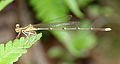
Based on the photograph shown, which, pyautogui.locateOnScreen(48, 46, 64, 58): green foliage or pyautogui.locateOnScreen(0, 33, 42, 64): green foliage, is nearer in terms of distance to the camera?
pyautogui.locateOnScreen(0, 33, 42, 64): green foliage

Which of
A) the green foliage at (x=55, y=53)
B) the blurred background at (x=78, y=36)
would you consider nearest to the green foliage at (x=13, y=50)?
the blurred background at (x=78, y=36)

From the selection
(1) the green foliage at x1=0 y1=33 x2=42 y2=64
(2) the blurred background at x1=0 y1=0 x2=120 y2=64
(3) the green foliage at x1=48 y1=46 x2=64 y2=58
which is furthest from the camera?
(3) the green foliage at x1=48 y1=46 x2=64 y2=58

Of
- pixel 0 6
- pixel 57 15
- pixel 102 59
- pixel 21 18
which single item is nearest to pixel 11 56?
pixel 0 6

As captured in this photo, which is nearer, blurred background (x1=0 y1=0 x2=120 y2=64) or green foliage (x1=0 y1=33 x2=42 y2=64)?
green foliage (x1=0 y1=33 x2=42 y2=64)

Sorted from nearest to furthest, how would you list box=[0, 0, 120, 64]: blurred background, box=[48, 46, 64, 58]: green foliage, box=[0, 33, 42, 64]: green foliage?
box=[0, 33, 42, 64]: green foliage → box=[0, 0, 120, 64]: blurred background → box=[48, 46, 64, 58]: green foliage

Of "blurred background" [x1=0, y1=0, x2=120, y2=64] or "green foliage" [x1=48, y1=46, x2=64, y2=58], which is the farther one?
"green foliage" [x1=48, y1=46, x2=64, y2=58]

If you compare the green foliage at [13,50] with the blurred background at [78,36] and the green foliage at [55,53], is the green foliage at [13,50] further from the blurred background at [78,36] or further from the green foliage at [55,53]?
the green foliage at [55,53]

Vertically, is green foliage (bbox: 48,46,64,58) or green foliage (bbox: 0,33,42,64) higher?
green foliage (bbox: 0,33,42,64)

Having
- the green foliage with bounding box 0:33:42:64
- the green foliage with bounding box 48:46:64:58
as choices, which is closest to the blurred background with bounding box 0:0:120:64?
the green foliage with bounding box 48:46:64:58

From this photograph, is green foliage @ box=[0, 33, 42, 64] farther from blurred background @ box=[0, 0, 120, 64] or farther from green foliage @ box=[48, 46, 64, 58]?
green foliage @ box=[48, 46, 64, 58]

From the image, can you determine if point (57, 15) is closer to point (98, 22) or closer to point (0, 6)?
point (98, 22)
